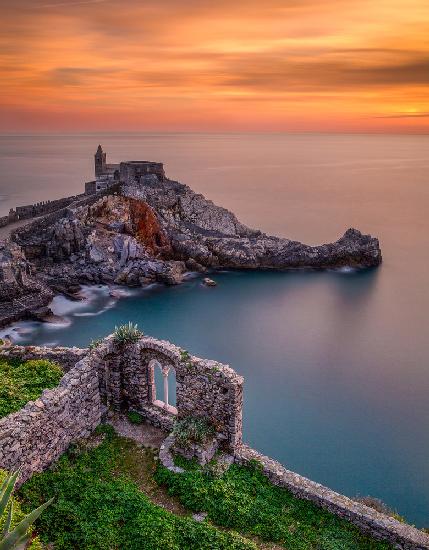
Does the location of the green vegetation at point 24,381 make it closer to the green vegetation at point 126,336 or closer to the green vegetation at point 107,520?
the green vegetation at point 126,336

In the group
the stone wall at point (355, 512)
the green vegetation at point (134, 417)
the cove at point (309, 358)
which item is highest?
the green vegetation at point (134, 417)

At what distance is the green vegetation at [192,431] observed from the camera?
41.3 ft

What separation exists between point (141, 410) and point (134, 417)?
29 centimetres

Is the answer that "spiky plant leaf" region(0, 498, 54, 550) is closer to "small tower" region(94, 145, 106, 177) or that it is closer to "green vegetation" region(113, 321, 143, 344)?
"green vegetation" region(113, 321, 143, 344)

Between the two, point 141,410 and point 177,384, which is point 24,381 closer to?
point 141,410

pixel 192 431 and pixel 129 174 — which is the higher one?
pixel 129 174

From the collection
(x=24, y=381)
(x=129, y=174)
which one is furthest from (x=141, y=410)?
(x=129, y=174)

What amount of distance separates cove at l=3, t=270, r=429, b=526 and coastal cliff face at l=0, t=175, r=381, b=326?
5.00 feet

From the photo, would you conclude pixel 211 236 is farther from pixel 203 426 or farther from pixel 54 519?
pixel 54 519

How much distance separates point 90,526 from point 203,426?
4022 mm

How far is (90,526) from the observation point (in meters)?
9.78

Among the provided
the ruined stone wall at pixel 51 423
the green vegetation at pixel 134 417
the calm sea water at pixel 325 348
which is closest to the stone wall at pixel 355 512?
the green vegetation at pixel 134 417

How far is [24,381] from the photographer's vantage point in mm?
13305

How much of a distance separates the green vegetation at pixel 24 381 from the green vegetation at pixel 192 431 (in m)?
3.74
